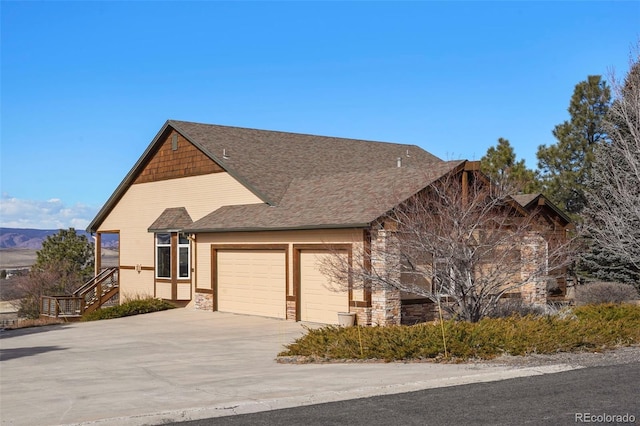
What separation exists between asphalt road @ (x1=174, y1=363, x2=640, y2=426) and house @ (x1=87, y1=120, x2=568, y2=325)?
9275mm

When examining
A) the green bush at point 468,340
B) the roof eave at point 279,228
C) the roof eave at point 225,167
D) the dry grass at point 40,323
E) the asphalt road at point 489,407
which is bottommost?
the dry grass at point 40,323

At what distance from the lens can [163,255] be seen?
103ft

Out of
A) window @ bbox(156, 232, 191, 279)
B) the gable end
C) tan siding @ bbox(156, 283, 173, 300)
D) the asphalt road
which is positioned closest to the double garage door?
window @ bbox(156, 232, 191, 279)

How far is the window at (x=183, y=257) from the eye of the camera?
29672 mm

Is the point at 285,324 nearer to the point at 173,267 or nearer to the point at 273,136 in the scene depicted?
the point at 173,267

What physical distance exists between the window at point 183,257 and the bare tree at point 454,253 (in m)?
10.3

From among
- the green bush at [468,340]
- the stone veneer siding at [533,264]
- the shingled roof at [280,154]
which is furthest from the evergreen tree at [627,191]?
the shingled roof at [280,154]

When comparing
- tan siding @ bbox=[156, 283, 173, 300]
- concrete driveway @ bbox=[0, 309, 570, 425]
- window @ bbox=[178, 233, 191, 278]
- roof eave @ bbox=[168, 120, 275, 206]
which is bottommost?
concrete driveway @ bbox=[0, 309, 570, 425]

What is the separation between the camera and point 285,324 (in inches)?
905

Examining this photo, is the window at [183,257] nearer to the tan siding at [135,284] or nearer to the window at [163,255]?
the window at [163,255]

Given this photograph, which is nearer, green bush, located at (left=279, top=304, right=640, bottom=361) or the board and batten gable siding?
green bush, located at (left=279, top=304, right=640, bottom=361)

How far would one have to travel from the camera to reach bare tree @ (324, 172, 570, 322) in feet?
58.0

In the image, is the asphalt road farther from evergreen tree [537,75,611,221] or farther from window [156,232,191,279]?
evergreen tree [537,75,611,221]

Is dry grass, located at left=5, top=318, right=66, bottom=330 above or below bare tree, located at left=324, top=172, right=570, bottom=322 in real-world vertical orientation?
below
